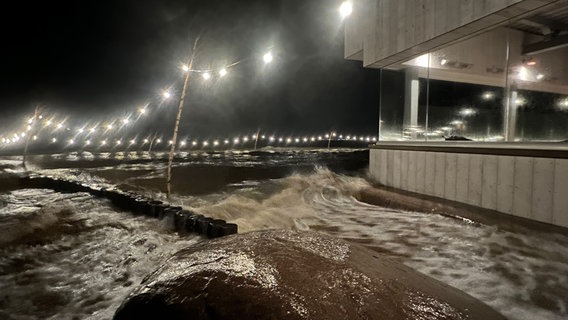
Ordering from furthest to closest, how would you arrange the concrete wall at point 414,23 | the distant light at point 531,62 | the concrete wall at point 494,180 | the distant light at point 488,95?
the distant light at point 488,95 < the distant light at point 531,62 < the concrete wall at point 414,23 < the concrete wall at point 494,180

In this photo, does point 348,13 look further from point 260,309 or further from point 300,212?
point 260,309

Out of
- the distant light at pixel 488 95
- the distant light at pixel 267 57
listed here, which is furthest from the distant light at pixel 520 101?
the distant light at pixel 267 57

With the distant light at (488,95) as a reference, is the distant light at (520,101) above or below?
below

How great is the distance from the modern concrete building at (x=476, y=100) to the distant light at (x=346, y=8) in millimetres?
606

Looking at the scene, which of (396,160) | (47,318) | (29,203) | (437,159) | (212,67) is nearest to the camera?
(47,318)

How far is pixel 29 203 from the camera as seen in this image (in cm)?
952

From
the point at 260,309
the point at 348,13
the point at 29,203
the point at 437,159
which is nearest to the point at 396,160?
the point at 437,159

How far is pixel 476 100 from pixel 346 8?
255 inches

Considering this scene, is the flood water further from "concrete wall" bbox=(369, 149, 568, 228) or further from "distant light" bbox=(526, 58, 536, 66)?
"distant light" bbox=(526, 58, 536, 66)

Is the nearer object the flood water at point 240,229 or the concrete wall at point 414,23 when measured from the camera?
the flood water at point 240,229

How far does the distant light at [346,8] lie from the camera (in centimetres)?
1191

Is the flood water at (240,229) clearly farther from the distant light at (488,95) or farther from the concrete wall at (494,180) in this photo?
the distant light at (488,95)

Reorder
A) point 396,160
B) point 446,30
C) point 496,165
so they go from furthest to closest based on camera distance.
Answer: point 396,160 < point 446,30 < point 496,165

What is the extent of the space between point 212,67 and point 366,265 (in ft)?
32.7
